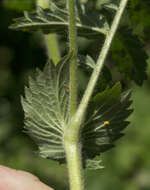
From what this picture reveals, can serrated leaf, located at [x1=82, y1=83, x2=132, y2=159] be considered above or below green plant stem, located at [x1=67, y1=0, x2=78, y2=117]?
below

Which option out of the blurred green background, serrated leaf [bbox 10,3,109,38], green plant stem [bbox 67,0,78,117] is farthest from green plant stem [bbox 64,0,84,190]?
the blurred green background

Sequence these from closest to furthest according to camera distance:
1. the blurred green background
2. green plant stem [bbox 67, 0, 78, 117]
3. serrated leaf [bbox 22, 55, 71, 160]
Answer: green plant stem [bbox 67, 0, 78, 117]
serrated leaf [bbox 22, 55, 71, 160]
the blurred green background

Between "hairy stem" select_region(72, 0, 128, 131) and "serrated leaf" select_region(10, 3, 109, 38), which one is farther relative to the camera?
"serrated leaf" select_region(10, 3, 109, 38)

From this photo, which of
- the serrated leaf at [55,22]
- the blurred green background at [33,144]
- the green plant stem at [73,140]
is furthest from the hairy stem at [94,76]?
the blurred green background at [33,144]

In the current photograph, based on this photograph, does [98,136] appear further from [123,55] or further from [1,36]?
[1,36]

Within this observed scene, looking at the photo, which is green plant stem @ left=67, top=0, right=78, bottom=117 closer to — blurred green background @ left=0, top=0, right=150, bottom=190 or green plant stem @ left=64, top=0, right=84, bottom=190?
green plant stem @ left=64, top=0, right=84, bottom=190

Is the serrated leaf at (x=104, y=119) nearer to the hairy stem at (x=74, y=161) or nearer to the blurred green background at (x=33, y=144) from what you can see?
the hairy stem at (x=74, y=161)

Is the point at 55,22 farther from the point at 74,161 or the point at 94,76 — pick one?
the point at 74,161
